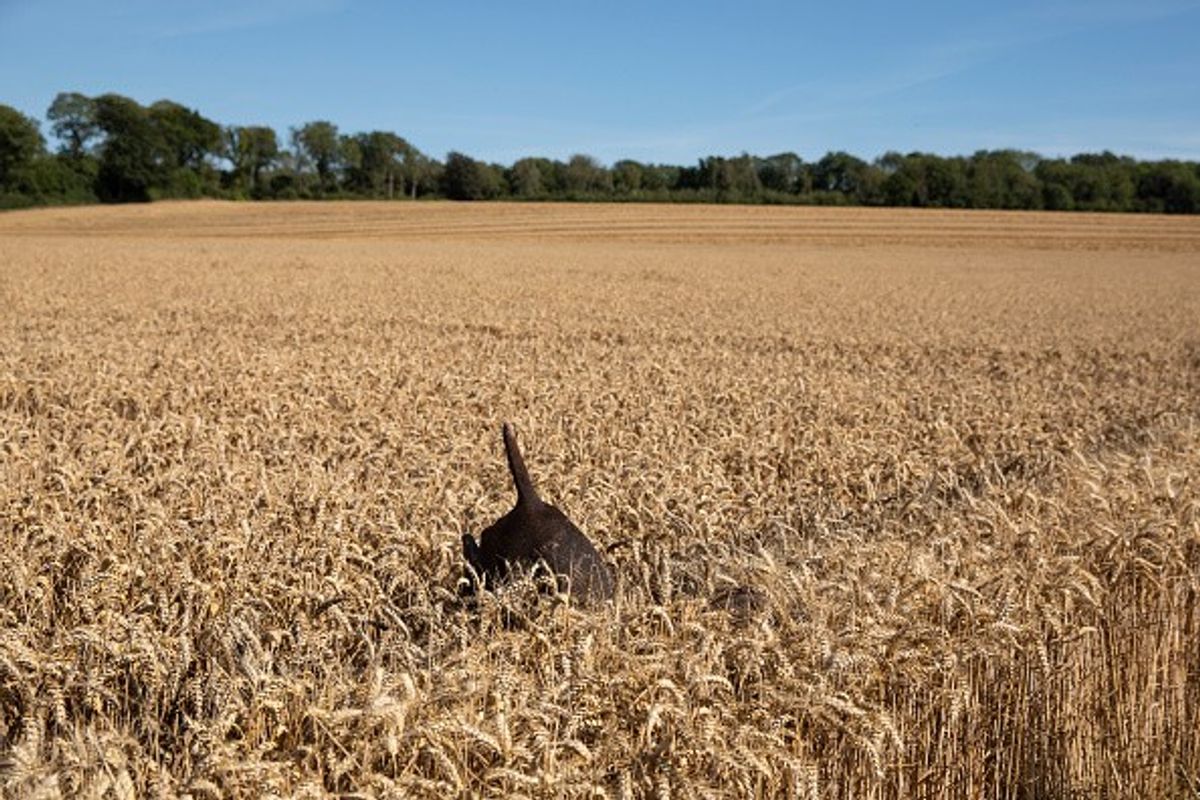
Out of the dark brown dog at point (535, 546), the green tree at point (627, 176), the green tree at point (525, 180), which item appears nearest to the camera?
the dark brown dog at point (535, 546)

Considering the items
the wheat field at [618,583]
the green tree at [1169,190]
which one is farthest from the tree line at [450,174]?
the wheat field at [618,583]

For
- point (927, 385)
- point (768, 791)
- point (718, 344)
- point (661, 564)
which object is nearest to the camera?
point (768, 791)

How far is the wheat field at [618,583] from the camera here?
287 centimetres

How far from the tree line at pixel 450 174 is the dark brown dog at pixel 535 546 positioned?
85404mm

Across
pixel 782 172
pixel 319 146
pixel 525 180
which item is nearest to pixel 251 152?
pixel 319 146

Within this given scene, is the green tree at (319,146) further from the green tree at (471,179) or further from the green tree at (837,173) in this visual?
the green tree at (837,173)

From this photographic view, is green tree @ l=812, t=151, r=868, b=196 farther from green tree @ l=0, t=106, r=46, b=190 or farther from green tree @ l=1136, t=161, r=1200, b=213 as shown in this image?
green tree @ l=0, t=106, r=46, b=190

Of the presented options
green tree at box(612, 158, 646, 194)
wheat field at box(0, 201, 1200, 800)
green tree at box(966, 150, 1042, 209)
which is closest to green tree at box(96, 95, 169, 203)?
green tree at box(612, 158, 646, 194)

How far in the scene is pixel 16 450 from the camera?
21.1 ft

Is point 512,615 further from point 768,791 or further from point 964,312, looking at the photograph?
point 964,312

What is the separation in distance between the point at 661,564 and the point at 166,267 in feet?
105

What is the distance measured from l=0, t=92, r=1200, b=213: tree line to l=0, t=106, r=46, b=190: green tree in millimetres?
116

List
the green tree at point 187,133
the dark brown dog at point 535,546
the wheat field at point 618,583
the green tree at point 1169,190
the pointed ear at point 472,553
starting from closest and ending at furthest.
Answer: the wheat field at point 618,583 < the dark brown dog at point 535,546 < the pointed ear at point 472,553 < the green tree at point 1169,190 < the green tree at point 187,133

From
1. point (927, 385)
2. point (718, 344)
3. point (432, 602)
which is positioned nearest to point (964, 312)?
point (718, 344)
